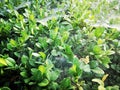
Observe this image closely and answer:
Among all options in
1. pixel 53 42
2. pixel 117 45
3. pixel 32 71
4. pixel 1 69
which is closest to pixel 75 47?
pixel 53 42

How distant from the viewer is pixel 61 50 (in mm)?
1688

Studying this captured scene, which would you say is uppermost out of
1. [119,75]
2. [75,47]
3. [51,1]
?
[51,1]

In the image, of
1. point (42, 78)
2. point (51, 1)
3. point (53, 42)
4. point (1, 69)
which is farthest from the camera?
point (51, 1)

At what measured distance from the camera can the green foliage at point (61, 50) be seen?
58.7 inches

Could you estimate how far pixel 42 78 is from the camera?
4.83ft

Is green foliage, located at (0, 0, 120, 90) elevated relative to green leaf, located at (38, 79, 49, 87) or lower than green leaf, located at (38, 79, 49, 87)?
elevated

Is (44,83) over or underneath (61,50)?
underneath

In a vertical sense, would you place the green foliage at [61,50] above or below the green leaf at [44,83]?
above

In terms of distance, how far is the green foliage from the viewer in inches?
58.7

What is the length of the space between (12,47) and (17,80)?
26 centimetres

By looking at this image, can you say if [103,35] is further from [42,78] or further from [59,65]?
[42,78]

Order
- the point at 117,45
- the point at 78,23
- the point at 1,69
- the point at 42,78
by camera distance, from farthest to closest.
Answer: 1. the point at 78,23
2. the point at 117,45
3. the point at 1,69
4. the point at 42,78

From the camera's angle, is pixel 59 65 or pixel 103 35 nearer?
pixel 59 65

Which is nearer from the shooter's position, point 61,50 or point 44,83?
point 44,83
